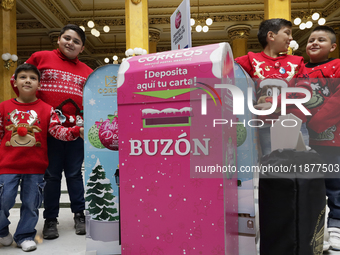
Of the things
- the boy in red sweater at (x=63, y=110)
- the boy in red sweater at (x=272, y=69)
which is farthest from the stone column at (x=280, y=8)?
the boy in red sweater at (x=63, y=110)

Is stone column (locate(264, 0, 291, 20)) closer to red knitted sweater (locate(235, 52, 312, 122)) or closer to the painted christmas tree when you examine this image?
red knitted sweater (locate(235, 52, 312, 122))

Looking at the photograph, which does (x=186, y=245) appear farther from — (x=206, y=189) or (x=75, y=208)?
(x=75, y=208)

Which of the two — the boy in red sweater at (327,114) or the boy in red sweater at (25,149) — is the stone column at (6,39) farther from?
the boy in red sweater at (327,114)

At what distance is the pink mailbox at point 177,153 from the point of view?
99 centimetres

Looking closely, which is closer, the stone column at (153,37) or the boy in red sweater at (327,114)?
the boy in red sweater at (327,114)

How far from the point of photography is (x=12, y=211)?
2.40m

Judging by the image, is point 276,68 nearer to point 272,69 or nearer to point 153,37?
point 272,69

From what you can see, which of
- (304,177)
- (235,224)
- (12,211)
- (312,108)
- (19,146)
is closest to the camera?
(304,177)

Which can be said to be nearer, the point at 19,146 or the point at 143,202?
the point at 143,202

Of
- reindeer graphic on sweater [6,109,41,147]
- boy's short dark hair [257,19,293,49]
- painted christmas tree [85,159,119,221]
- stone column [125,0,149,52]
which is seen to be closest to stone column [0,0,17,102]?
stone column [125,0,149,52]

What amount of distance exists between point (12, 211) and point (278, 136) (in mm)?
2376

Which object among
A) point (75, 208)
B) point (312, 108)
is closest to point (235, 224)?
point (312, 108)

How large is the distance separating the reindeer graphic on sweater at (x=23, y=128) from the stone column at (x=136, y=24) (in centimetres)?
409

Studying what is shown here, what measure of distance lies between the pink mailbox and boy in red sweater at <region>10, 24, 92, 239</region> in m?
0.84
